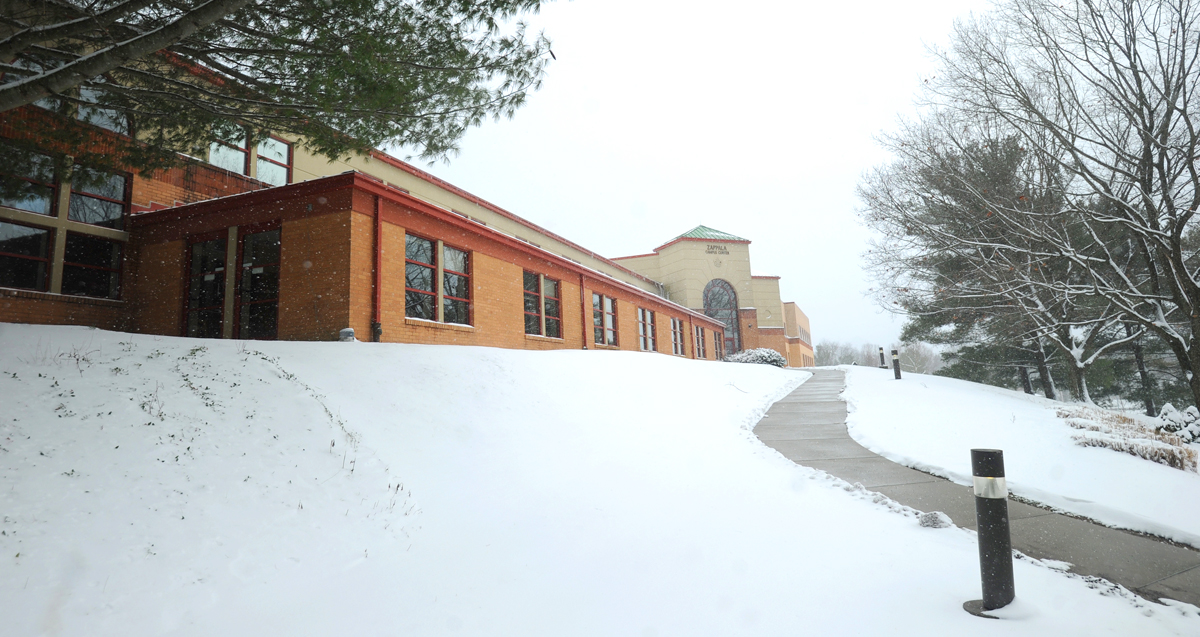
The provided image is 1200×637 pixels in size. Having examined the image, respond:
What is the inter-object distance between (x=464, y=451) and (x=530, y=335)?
8752 mm

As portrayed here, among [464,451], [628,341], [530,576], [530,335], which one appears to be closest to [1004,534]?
[530,576]

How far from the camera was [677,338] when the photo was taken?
26.1 meters

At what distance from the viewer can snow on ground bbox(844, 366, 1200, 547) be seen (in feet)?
13.9

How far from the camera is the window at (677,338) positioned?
25375mm

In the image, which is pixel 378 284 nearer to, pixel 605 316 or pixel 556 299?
pixel 556 299

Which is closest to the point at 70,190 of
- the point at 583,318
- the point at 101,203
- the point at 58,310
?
the point at 101,203

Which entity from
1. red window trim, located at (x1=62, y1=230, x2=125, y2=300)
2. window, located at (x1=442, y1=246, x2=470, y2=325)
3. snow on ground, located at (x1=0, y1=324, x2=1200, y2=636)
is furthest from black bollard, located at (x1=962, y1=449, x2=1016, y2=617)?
red window trim, located at (x1=62, y1=230, x2=125, y2=300)

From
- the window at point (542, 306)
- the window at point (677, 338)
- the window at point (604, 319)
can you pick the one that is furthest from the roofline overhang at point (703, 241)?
the window at point (542, 306)

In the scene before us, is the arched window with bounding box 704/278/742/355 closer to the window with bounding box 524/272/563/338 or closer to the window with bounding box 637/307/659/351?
the window with bounding box 637/307/659/351

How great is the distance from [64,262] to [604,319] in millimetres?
13291

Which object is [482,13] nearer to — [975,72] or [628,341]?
[975,72]

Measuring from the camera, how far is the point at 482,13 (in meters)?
5.80

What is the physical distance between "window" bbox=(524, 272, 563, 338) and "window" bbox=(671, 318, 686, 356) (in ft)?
33.8

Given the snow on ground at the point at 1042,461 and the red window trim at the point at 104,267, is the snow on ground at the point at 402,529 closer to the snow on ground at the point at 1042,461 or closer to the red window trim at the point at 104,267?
the snow on ground at the point at 1042,461
